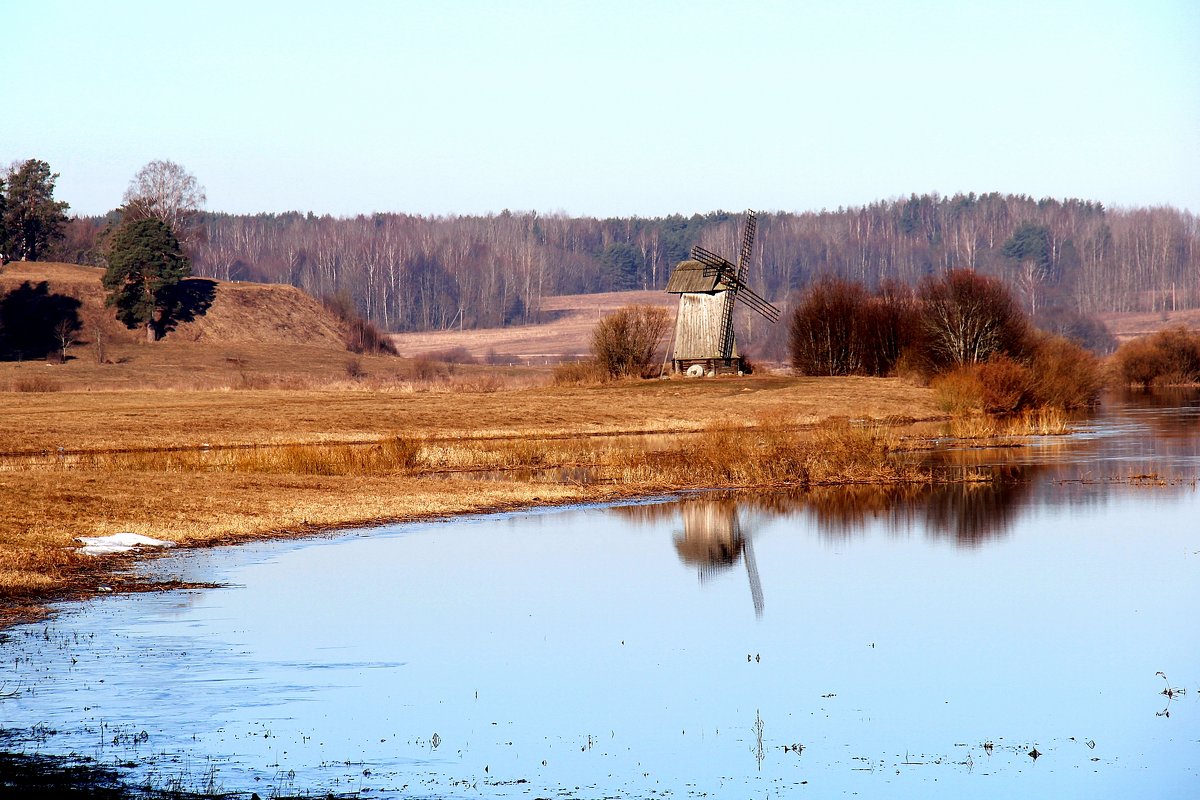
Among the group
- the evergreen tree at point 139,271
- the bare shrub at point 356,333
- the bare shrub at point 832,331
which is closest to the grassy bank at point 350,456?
the bare shrub at point 832,331

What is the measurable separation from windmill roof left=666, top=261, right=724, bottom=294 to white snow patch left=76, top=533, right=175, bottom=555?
6264 centimetres

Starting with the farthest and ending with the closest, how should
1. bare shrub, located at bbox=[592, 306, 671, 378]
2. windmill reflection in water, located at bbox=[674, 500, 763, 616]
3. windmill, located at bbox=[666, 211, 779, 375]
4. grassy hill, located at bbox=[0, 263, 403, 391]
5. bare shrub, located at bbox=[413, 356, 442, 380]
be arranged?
bare shrub, located at bbox=[413, 356, 442, 380]
grassy hill, located at bbox=[0, 263, 403, 391]
windmill, located at bbox=[666, 211, 779, 375]
bare shrub, located at bbox=[592, 306, 671, 378]
windmill reflection in water, located at bbox=[674, 500, 763, 616]

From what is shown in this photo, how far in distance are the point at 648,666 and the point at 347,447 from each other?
2770 cm

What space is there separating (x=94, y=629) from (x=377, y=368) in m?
88.4

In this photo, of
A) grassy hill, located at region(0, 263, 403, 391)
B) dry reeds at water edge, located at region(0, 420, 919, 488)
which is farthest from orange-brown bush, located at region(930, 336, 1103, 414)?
grassy hill, located at region(0, 263, 403, 391)

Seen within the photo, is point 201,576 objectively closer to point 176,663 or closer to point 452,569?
point 452,569

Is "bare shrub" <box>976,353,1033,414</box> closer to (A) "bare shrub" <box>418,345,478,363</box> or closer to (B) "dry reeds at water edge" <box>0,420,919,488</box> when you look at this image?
(B) "dry reeds at water edge" <box>0,420,919,488</box>

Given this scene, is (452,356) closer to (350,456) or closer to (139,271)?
(139,271)

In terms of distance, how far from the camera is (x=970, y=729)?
12656mm

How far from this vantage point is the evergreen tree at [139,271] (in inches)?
4166

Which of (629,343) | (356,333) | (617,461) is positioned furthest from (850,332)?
(356,333)

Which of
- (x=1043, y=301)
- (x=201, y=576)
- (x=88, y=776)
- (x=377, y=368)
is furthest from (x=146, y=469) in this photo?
(x=1043, y=301)

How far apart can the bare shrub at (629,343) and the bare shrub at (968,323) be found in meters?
15.9

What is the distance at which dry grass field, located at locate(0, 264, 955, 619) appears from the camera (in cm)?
2570
